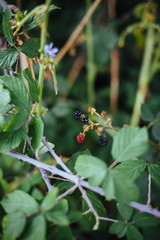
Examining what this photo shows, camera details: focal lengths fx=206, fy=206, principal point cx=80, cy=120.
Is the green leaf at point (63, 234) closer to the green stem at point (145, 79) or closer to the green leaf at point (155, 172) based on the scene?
the green leaf at point (155, 172)

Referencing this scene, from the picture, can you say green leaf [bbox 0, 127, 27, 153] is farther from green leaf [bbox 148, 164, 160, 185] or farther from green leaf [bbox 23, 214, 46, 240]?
green leaf [bbox 148, 164, 160, 185]

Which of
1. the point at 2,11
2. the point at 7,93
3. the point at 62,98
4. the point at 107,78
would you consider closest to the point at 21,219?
the point at 7,93

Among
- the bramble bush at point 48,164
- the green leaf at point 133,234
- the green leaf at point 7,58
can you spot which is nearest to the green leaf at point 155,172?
the bramble bush at point 48,164

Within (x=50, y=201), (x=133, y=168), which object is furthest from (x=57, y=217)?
(x=133, y=168)

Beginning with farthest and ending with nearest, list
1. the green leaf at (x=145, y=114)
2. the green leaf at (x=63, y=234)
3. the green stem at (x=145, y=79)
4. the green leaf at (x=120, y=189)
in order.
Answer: the green stem at (x=145, y=79) < the green leaf at (x=145, y=114) < the green leaf at (x=63, y=234) < the green leaf at (x=120, y=189)

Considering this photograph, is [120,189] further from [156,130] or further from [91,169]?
[156,130]

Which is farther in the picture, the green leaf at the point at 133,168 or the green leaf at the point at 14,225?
the green leaf at the point at 133,168
